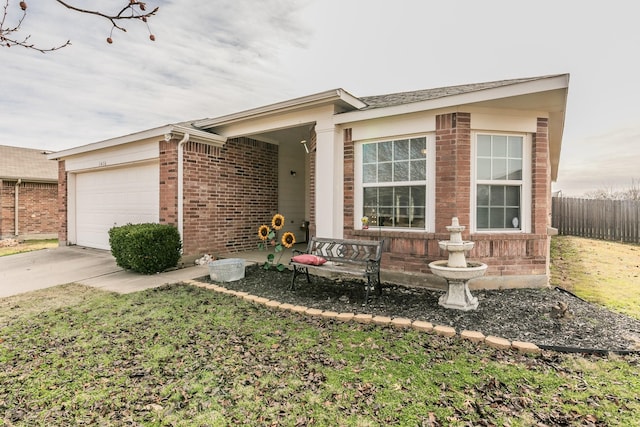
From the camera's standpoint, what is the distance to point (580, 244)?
440 inches

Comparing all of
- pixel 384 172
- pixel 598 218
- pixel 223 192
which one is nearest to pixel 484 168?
pixel 384 172

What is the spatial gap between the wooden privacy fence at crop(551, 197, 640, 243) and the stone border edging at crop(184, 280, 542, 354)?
1334 cm

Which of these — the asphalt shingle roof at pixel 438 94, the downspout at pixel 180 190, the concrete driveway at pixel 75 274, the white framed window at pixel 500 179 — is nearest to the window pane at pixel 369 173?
the asphalt shingle roof at pixel 438 94

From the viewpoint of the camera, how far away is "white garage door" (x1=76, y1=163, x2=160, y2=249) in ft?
26.5

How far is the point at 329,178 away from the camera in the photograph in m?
6.26

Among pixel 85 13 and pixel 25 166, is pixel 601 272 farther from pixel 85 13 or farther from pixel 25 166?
pixel 25 166

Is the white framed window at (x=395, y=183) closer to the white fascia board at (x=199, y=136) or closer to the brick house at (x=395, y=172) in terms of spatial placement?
the brick house at (x=395, y=172)

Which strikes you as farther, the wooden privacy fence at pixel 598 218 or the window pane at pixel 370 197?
the wooden privacy fence at pixel 598 218

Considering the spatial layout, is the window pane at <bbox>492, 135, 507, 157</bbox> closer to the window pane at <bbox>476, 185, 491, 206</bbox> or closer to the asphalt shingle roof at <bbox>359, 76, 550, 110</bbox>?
the window pane at <bbox>476, 185, 491, 206</bbox>

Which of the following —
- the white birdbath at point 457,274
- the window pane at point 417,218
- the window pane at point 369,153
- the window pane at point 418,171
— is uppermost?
the window pane at point 369,153

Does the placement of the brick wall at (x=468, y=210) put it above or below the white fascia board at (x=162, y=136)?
below

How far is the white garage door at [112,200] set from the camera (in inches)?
318

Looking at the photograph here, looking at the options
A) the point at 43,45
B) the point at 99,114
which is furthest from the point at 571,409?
the point at 99,114

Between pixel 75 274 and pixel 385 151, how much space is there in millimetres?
7262
